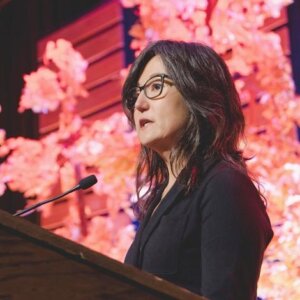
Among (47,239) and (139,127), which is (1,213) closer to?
(47,239)

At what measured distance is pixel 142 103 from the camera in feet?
5.17

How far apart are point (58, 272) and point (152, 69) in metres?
0.81

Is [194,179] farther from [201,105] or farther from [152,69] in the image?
[152,69]

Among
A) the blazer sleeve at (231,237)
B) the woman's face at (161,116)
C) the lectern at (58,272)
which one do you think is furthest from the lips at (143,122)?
the lectern at (58,272)

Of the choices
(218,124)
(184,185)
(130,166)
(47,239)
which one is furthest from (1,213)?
(130,166)

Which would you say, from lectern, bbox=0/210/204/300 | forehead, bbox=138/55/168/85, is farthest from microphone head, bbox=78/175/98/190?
lectern, bbox=0/210/204/300

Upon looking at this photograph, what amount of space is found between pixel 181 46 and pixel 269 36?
129cm

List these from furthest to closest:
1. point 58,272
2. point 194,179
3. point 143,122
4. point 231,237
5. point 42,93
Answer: point 42,93, point 143,122, point 194,179, point 231,237, point 58,272

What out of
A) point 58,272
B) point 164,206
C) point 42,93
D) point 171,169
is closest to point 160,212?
point 164,206

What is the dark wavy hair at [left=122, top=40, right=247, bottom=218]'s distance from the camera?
4.97 ft

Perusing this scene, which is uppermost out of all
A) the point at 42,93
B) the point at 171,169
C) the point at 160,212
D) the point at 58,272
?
the point at 42,93

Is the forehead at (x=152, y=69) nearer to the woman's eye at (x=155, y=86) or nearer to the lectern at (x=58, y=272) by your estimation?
the woman's eye at (x=155, y=86)

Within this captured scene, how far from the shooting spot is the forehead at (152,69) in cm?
161

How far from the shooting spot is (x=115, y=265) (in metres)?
0.90
